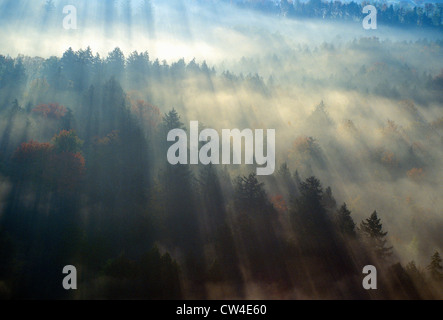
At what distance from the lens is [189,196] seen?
54.9 m

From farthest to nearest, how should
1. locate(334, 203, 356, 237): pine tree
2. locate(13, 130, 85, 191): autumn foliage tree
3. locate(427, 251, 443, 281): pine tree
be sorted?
locate(13, 130, 85, 191): autumn foliage tree < locate(334, 203, 356, 237): pine tree < locate(427, 251, 443, 281): pine tree

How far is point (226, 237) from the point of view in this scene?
50.1 metres

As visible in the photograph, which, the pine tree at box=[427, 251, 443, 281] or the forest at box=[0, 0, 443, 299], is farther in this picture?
the pine tree at box=[427, 251, 443, 281]

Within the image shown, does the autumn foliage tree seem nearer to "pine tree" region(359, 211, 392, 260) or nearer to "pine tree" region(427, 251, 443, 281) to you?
"pine tree" region(359, 211, 392, 260)

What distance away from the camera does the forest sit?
45094 millimetres

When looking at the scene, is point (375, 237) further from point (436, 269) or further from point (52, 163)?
point (52, 163)

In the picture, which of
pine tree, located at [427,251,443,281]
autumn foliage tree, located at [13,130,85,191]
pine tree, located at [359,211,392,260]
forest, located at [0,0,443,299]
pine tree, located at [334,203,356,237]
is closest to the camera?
forest, located at [0,0,443,299]

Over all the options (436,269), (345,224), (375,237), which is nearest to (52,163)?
(345,224)

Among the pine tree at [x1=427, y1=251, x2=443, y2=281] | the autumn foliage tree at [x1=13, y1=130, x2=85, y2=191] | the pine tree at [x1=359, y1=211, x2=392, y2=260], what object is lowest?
the pine tree at [x1=427, y1=251, x2=443, y2=281]

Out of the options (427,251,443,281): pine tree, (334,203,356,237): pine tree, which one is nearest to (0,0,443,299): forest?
(334,203,356,237): pine tree

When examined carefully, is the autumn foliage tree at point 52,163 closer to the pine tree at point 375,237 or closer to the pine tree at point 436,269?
the pine tree at point 375,237

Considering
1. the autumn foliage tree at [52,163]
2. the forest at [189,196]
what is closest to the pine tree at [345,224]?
the forest at [189,196]

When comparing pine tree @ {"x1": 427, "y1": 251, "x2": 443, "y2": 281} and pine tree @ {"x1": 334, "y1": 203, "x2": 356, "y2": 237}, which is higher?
pine tree @ {"x1": 334, "y1": 203, "x2": 356, "y2": 237}

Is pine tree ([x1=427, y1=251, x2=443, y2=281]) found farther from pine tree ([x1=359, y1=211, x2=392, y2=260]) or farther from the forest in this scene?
pine tree ([x1=359, y1=211, x2=392, y2=260])
